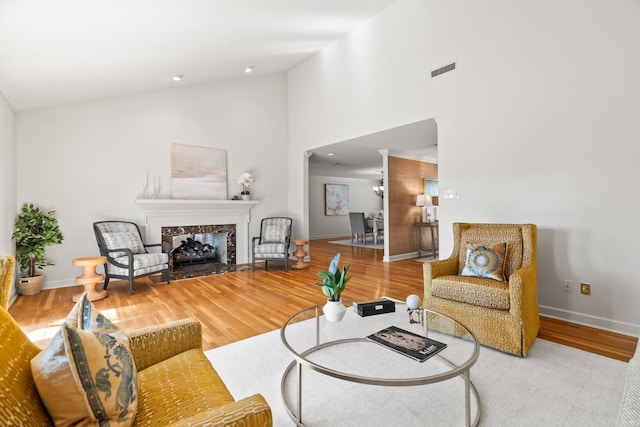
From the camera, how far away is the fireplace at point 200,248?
530cm

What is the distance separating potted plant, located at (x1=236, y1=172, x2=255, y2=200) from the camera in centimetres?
588

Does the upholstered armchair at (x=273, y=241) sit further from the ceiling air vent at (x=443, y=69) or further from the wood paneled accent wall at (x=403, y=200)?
the ceiling air vent at (x=443, y=69)

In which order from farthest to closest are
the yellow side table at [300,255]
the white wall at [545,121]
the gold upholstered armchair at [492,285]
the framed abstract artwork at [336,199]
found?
1. the framed abstract artwork at [336,199]
2. the yellow side table at [300,255]
3. the white wall at [545,121]
4. the gold upholstered armchair at [492,285]

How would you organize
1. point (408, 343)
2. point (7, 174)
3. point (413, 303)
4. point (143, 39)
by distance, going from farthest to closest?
point (7, 174), point (143, 39), point (413, 303), point (408, 343)

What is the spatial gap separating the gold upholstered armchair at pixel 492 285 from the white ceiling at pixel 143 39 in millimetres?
3406

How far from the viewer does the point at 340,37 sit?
5.37 meters

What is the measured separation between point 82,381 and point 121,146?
16.1 feet

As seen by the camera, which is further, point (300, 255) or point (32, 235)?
point (300, 255)

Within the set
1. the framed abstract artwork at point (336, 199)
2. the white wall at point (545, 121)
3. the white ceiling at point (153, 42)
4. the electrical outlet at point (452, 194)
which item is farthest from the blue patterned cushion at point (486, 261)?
the framed abstract artwork at point (336, 199)

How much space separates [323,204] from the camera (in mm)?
11211

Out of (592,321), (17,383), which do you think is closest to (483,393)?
(592,321)

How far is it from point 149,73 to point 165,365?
4273mm

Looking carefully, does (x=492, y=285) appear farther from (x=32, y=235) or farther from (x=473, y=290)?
(x=32, y=235)

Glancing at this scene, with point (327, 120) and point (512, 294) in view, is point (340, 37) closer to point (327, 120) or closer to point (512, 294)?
point (327, 120)
